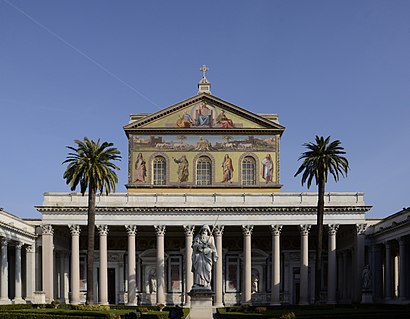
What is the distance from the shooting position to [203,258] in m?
35.5

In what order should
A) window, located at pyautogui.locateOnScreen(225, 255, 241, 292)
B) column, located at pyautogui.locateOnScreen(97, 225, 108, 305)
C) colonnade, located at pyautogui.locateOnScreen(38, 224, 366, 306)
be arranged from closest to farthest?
colonnade, located at pyautogui.locateOnScreen(38, 224, 366, 306) < column, located at pyautogui.locateOnScreen(97, 225, 108, 305) < window, located at pyautogui.locateOnScreen(225, 255, 241, 292)

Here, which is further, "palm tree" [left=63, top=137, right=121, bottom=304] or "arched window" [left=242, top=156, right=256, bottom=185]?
"arched window" [left=242, top=156, right=256, bottom=185]

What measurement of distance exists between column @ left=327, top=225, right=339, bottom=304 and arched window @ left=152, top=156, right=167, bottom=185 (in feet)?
55.3

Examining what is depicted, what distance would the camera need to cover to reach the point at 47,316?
124 feet

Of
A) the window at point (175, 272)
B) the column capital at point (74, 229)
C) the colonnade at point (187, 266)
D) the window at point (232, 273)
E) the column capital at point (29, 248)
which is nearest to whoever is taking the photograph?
the colonnade at point (187, 266)

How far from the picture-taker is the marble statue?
35438mm

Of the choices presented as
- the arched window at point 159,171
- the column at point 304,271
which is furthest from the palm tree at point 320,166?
the arched window at point 159,171

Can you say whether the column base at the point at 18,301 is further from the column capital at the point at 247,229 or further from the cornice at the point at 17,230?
the column capital at the point at 247,229

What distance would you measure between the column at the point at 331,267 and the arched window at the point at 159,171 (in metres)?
16.9

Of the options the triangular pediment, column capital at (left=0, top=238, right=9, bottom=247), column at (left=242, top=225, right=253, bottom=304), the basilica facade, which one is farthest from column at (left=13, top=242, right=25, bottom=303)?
column at (left=242, top=225, right=253, bottom=304)

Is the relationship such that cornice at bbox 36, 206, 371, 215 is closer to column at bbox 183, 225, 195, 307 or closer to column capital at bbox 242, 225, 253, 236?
column capital at bbox 242, 225, 253, 236

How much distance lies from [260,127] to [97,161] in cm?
1967

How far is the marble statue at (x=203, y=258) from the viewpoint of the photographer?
116 feet

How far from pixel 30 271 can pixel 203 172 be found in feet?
62.1
